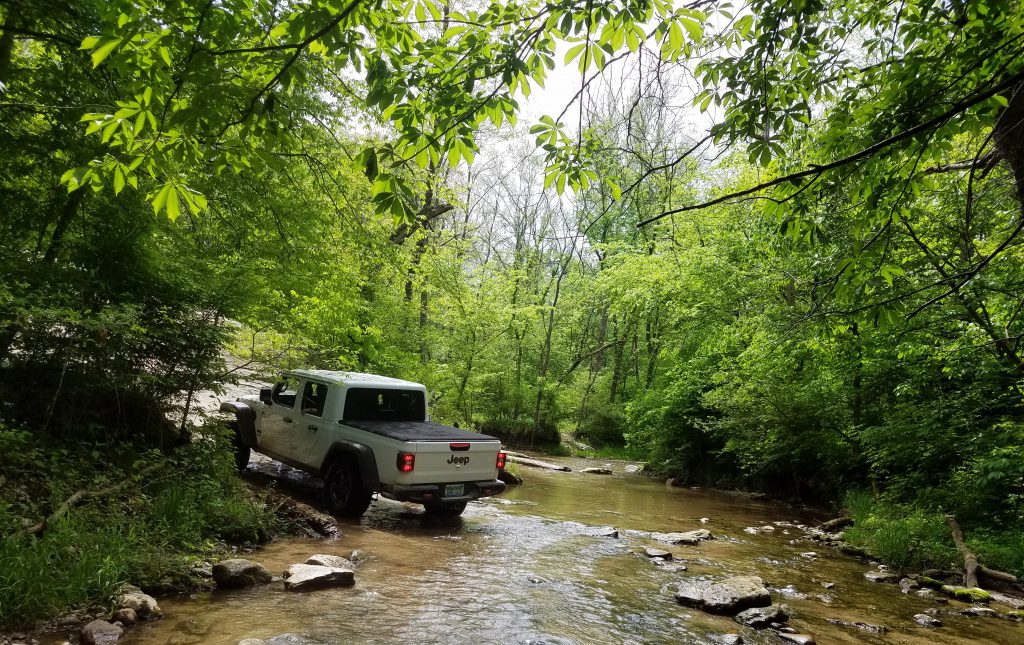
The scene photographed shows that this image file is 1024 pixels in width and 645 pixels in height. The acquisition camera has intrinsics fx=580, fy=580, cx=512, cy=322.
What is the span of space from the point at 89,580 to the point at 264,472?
6440 millimetres

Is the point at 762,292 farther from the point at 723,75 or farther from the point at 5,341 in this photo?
the point at 5,341

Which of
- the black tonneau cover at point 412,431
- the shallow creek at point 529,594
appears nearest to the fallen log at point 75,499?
the shallow creek at point 529,594

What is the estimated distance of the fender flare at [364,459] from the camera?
786cm

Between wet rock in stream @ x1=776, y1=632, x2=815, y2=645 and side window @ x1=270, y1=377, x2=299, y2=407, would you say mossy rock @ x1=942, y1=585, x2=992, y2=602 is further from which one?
side window @ x1=270, y1=377, x2=299, y2=407

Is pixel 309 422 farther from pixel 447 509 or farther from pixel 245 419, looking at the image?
pixel 447 509

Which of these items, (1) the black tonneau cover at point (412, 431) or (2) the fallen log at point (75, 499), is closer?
(2) the fallen log at point (75, 499)

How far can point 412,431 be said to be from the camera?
327 inches

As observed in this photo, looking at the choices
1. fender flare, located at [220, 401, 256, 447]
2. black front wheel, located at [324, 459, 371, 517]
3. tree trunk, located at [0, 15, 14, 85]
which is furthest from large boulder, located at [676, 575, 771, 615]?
tree trunk, located at [0, 15, 14, 85]

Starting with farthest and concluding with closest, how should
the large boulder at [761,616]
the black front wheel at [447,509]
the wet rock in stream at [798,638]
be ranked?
the black front wheel at [447,509], the large boulder at [761,616], the wet rock in stream at [798,638]

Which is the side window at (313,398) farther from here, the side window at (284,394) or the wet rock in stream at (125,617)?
the wet rock in stream at (125,617)

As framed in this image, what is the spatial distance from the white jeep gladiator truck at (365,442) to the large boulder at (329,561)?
1594 millimetres

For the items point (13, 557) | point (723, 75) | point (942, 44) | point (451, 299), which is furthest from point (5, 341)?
point (451, 299)

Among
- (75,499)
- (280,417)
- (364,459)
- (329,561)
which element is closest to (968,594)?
(329,561)

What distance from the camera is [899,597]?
7.09m
